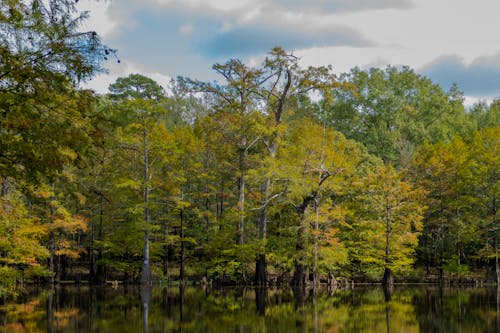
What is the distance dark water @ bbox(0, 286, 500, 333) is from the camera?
→ 43.7ft

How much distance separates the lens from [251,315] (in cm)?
1600

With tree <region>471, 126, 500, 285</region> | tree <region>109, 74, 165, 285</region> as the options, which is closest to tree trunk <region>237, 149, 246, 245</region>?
tree <region>109, 74, 165, 285</region>

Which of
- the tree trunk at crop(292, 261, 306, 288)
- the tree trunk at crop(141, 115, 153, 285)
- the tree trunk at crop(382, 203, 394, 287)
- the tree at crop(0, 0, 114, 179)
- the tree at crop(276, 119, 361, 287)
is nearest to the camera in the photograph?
the tree at crop(0, 0, 114, 179)

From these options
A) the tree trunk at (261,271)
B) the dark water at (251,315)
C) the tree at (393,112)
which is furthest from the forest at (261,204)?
the tree at (393,112)

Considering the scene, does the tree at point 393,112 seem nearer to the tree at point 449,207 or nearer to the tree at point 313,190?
the tree at point 449,207

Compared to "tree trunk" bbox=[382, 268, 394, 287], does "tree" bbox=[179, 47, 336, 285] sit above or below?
above

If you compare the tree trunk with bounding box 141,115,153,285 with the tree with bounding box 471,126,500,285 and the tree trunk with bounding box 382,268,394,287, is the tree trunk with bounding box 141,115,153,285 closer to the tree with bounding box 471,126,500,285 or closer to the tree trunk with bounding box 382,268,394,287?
the tree trunk with bounding box 382,268,394,287

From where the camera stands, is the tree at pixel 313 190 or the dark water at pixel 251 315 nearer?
the dark water at pixel 251 315

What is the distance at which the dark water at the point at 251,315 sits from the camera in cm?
1332

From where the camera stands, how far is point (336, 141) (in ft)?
109

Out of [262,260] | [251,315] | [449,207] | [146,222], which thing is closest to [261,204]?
[262,260]

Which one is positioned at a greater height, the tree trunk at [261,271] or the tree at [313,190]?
the tree at [313,190]

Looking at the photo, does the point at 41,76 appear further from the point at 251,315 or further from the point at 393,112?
the point at 393,112

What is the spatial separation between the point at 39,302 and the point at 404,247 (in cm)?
2124
